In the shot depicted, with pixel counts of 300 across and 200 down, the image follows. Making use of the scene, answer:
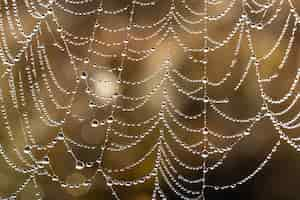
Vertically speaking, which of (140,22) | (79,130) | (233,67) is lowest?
(79,130)

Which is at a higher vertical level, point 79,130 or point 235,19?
point 235,19

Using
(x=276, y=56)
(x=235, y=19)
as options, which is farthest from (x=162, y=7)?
(x=276, y=56)

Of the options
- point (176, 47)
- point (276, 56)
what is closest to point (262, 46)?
point (276, 56)

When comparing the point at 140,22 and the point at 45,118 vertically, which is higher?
the point at 140,22

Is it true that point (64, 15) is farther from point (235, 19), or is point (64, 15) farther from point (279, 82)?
point (279, 82)

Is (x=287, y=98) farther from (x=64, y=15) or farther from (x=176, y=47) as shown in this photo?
(x=64, y=15)

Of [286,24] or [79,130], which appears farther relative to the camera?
[79,130]
